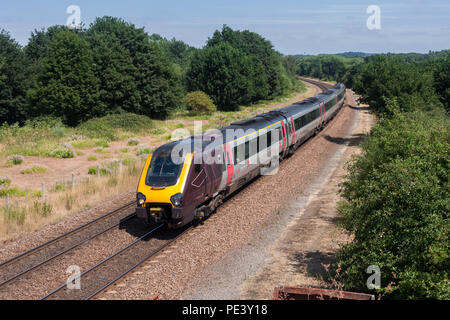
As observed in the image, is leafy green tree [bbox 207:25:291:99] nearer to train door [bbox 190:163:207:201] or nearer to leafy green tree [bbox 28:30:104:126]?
leafy green tree [bbox 28:30:104:126]

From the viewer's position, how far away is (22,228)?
16.1 metres

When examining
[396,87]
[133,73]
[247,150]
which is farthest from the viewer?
[133,73]

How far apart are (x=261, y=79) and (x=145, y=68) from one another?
86.0 ft

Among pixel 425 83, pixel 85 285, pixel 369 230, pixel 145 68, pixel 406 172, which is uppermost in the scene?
pixel 145 68

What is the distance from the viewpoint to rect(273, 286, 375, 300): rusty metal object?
808 centimetres

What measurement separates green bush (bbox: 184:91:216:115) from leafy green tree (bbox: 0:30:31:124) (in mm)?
21389

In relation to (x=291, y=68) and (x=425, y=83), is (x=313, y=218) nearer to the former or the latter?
(x=425, y=83)

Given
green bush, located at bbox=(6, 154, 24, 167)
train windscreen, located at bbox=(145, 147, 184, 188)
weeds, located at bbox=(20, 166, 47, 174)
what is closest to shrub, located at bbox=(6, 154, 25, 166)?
green bush, located at bbox=(6, 154, 24, 167)

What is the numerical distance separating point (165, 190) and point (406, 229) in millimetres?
8070

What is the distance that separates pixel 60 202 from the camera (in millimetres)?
19188

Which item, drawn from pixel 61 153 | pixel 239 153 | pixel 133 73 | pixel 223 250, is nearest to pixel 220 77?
pixel 133 73

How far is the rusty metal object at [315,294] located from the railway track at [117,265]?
5.38 meters

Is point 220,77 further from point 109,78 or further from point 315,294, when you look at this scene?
point 315,294
